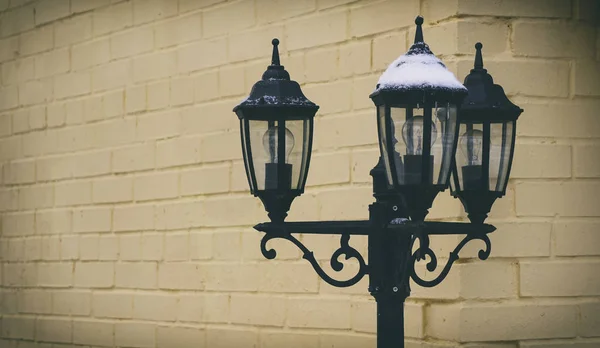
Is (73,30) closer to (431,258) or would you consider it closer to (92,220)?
(92,220)

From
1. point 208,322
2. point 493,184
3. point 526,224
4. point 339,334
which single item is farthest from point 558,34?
point 208,322

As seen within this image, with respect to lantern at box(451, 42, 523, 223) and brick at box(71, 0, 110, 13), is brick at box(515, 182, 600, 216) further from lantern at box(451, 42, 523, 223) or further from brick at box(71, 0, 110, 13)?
brick at box(71, 0, 110, 13)

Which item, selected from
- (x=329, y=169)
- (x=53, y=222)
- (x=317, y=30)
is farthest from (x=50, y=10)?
(x=329, y=169)

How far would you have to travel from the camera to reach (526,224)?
14.4 feet

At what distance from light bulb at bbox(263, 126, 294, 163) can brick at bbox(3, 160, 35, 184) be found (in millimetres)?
3309

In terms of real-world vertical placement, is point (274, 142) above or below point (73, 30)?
below

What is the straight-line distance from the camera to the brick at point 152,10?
5.61m

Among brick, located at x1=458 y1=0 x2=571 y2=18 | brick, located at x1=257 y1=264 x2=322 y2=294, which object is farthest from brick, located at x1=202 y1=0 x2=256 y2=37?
brick, located at x1=458 y1=0 x2=571 y2=18

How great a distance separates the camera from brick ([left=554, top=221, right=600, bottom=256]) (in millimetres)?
4434

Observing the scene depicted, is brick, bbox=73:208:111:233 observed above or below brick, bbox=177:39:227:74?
below

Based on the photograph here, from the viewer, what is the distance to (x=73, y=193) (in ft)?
20.4

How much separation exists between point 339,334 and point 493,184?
4.44 ft

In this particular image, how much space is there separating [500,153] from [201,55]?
215cm

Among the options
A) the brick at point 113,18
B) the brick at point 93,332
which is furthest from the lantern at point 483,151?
the brick at point 93,332
